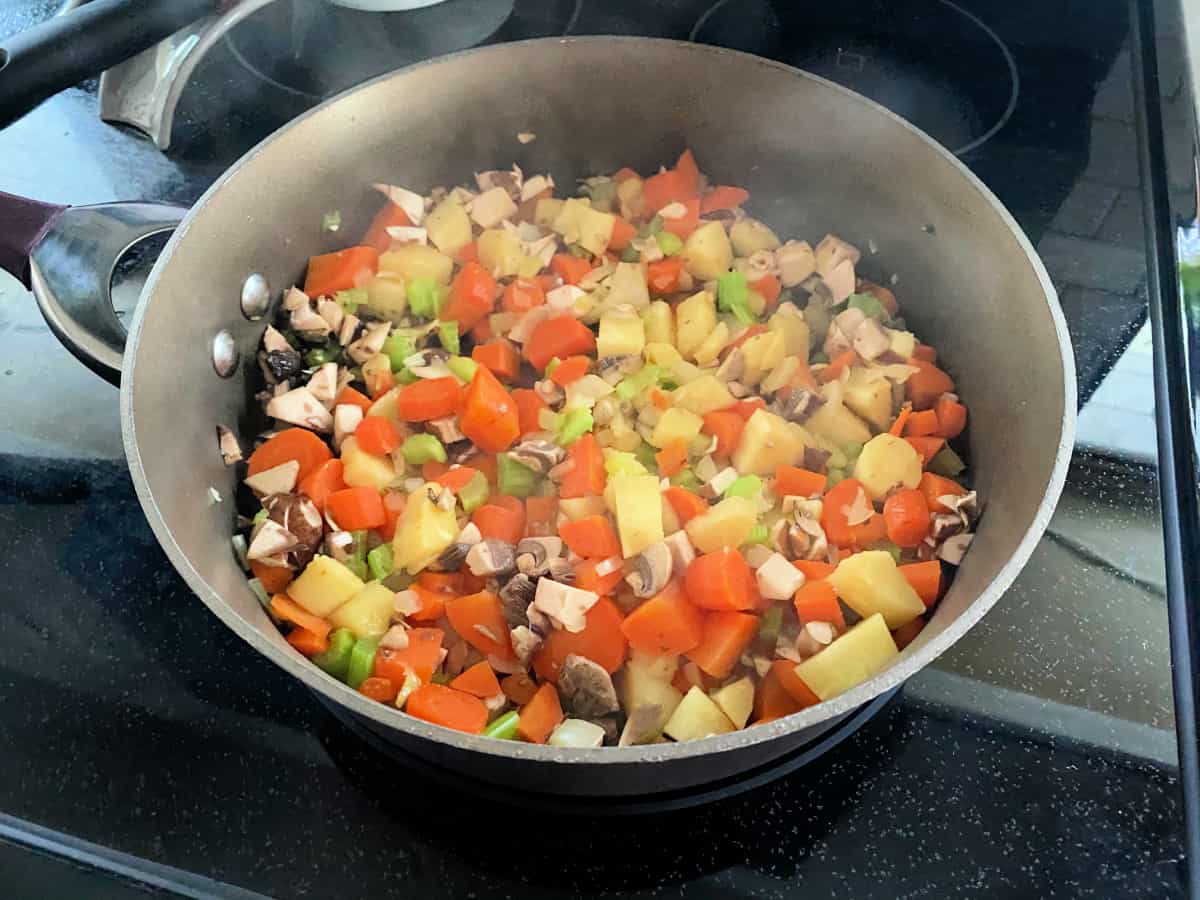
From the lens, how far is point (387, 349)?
4.26ft

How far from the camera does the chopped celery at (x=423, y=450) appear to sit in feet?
3.89

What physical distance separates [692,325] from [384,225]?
0.46 metres

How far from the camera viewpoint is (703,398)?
3.96ft

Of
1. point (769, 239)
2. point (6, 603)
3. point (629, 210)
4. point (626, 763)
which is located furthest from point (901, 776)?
point (6, 603)

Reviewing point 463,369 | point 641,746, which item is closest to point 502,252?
point 463,369

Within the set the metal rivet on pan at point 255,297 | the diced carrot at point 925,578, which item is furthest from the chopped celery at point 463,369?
the diced carrot at point 925,578

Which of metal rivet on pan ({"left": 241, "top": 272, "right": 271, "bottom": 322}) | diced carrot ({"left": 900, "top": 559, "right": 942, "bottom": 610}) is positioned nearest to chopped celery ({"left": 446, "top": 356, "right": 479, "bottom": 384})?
metal rivet on pan ({"left": 241, "top": 272, "right": 271, "bottom": 322})

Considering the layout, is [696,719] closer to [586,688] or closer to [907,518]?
[586,688]

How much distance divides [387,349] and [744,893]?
798 mm

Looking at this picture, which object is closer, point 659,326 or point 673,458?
point 673,458

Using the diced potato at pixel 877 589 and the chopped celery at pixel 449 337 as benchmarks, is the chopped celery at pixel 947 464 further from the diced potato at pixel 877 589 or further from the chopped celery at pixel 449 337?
the chopped celery at pixel 449 337

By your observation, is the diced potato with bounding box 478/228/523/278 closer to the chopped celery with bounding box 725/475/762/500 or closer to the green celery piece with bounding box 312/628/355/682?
the chopped celery with bounding box 725/475/762/500

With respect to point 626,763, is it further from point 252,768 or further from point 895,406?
point 895,406

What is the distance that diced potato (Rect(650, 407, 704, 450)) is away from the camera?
3.87 feet
